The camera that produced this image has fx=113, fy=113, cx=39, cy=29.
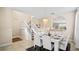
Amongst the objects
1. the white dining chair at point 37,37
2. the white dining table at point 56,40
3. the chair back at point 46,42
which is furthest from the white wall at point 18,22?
the white dining table at point 56,40

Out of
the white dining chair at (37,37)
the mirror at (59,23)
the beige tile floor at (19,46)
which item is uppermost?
the mirror at (59,23)

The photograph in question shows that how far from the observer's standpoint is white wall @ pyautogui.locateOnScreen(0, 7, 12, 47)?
1706 millimetres

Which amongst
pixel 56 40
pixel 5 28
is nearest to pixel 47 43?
pixel 56 40

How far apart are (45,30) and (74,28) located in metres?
0.44

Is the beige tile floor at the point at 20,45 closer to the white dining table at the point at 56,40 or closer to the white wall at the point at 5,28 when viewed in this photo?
the white wall at the point at 5,28

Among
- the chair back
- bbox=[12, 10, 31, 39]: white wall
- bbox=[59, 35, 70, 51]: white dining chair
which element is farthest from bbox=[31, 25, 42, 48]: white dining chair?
bbox=[59, 35, 70, 51]: white dining chair

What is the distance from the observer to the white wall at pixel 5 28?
171 cm

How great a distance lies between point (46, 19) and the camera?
172 cm

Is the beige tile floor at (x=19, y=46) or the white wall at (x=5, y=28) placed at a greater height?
the white wall at (x=5, y=28)

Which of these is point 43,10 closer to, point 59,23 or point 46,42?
point 59,23

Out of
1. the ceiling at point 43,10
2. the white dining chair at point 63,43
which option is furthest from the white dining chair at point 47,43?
the ceiling at point 43,10

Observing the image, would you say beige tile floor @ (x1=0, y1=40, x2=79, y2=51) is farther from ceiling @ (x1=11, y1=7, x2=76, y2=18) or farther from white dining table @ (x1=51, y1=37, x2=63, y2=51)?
ceiling @ (x1=11, y1=7, x2=76, y2=18)

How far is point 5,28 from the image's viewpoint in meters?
1.73
